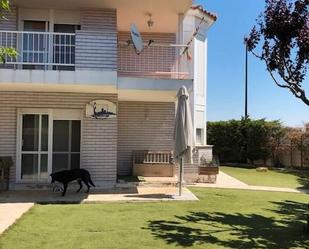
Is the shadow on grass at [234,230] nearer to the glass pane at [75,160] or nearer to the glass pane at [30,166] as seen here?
the glass pane at [75,160]

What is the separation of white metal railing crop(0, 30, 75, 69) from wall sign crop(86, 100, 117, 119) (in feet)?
5.03

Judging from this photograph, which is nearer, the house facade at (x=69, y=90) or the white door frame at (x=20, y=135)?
the house facade at (x=69, y=90)

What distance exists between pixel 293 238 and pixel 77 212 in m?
4.83

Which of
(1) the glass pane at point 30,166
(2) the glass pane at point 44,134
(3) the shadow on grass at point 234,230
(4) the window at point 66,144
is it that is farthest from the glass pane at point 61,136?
(3) the shadow on grass at point 234,230

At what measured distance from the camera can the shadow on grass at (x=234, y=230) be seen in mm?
8391

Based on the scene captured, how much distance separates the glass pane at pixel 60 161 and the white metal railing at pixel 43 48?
295cm

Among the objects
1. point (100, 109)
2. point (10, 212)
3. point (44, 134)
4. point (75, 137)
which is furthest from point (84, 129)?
point (10, 212)

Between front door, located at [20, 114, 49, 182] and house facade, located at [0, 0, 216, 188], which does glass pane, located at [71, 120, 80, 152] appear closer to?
house facade, located at [0, 0, 216, 188]

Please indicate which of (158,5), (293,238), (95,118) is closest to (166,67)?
(158,5)

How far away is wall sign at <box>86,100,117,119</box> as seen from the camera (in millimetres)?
15496

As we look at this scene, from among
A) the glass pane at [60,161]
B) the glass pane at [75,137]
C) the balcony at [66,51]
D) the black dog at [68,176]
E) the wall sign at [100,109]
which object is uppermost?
the balcony at [66,51]

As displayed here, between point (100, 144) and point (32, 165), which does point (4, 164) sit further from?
point (100, 144)

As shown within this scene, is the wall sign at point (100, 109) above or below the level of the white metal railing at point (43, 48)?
below

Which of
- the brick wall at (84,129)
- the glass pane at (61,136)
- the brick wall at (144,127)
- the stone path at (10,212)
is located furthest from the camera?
the brick wall at (144,127)
